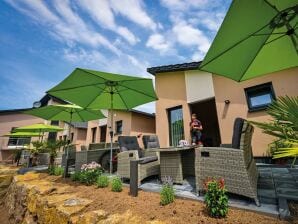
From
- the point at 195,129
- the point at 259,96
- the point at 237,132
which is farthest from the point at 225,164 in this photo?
the point at 259,96

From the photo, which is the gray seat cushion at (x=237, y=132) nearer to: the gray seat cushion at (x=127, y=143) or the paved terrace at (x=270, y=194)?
the paved terrace at (x=270, y=194)

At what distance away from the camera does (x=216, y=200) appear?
1.94m

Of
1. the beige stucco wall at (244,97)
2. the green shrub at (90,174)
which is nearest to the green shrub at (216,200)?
the green shrub at (90,174)

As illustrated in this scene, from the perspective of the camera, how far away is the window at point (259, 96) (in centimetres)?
540

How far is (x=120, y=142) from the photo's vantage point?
14.6ft

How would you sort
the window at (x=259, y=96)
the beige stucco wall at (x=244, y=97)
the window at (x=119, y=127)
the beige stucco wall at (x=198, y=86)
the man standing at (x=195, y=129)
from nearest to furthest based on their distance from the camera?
the beige stucco wall at (x=244, y=97)
the window at (x=259, y=96)
the man standing at (x=195, y=129)
the beige stucco wall at (x=198, y=86)
the window at (x=119, y=127)

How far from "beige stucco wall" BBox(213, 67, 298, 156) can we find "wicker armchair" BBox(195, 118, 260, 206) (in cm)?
363

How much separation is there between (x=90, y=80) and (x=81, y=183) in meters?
2.40

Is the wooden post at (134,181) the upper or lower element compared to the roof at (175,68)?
lower

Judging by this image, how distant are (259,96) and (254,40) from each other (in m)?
3.70

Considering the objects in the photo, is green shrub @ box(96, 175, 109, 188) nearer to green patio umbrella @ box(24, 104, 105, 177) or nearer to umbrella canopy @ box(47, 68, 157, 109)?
umbrella canopy @ box(47, 68, 157, 109)

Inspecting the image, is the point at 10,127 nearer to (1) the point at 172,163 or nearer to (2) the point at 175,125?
(2) the point at 175,125

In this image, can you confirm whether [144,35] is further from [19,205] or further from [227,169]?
[19,205]

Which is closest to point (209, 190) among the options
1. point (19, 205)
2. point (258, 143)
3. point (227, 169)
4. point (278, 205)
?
point (227, 169)
